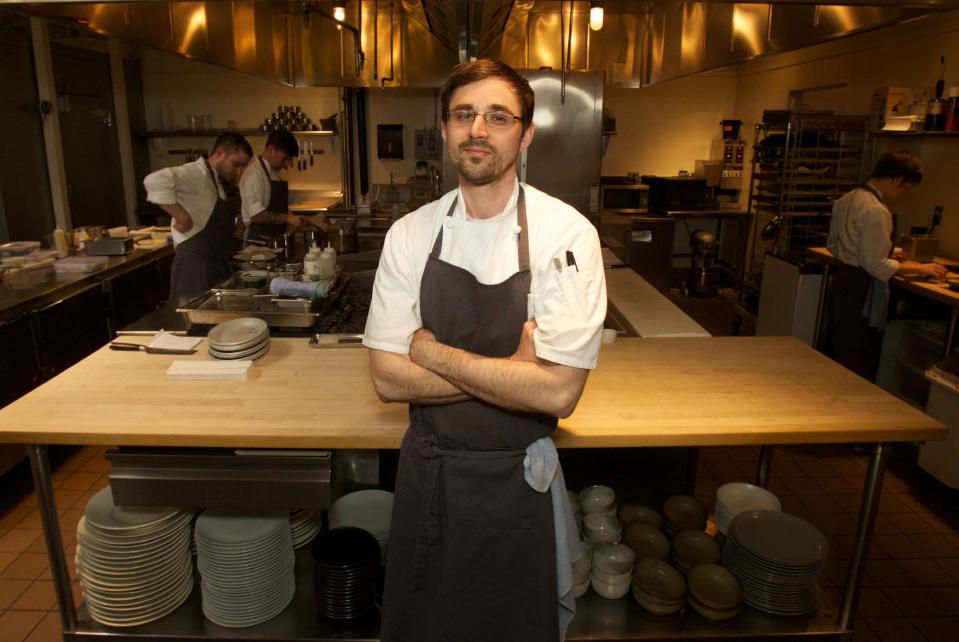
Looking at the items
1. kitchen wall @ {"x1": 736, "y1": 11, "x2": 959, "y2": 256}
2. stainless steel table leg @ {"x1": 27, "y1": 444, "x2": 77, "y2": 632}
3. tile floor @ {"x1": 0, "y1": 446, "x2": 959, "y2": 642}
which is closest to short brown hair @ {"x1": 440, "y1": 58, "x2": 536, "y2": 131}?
stainless steel table leg @ {"x1": 27, "y1": 444, "x2": 77, "y2": 632}

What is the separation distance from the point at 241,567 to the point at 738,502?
172 centimetres

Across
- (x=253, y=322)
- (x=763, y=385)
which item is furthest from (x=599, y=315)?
(x=253, y=322)

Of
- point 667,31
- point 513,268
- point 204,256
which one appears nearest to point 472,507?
point 513,268

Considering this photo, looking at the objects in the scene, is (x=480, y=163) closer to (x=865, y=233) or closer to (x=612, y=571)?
(x=612, y=571)

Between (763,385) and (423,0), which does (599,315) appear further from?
(423,0)

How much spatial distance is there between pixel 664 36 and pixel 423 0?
10.4 ft

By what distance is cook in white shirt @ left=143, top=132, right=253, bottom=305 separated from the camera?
13.4 ft

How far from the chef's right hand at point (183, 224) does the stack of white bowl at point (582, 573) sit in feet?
10.3

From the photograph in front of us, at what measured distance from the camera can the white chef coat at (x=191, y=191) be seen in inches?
157

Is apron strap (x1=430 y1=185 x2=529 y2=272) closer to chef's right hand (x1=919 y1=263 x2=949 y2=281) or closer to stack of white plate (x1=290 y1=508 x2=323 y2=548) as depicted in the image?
stack of white plate (x1=290 y1=508 x2=323 y2=548)

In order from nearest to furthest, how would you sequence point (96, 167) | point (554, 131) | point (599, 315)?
point (599, 315) < point (554, 131) < point (96, 167)

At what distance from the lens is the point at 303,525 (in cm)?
247

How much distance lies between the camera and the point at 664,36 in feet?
17.6

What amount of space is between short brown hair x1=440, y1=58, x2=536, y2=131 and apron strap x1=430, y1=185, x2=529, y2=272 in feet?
0.58
